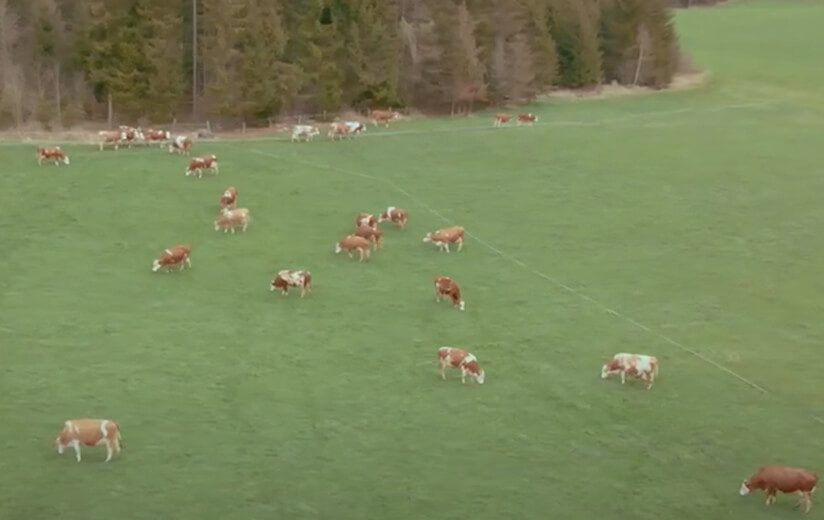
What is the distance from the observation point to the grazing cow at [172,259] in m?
21.8

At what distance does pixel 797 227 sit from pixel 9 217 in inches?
727

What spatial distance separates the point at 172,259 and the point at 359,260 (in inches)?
148

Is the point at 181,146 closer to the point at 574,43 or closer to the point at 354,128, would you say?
the point at 354,128

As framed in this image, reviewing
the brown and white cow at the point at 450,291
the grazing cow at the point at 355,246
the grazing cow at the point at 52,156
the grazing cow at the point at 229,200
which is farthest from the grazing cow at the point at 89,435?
the grazing cow at the point at 52,156

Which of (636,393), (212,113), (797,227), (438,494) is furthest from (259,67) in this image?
(438,494)

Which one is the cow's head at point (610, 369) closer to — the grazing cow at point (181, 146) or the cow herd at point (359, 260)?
the cow herd at point (359, 260)

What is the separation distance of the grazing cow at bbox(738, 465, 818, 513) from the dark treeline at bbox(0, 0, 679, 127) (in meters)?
27.6

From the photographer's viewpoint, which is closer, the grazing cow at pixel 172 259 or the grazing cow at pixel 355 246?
the grazing cow at pixel 172 259

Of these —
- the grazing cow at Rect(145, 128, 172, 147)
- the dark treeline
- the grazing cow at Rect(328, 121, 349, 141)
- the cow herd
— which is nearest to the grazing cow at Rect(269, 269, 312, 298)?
the cow herd

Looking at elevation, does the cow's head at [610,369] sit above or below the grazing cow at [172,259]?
below

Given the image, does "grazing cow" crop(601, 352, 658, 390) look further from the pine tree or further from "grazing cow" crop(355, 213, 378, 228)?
the pine tree

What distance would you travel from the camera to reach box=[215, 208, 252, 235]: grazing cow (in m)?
24.7

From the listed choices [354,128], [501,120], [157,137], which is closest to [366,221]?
[157,137]

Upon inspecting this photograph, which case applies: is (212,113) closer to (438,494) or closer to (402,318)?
(402,318)
